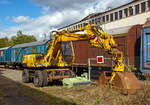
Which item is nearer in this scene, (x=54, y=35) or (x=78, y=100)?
(x=78, y=100)

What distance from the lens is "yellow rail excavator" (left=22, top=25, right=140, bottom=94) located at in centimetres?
713

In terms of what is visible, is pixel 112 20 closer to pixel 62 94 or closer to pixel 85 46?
pixel 85 46

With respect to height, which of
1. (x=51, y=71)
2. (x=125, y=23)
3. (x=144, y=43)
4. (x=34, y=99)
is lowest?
(x=34, y=99)

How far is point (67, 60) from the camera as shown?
35.2ft

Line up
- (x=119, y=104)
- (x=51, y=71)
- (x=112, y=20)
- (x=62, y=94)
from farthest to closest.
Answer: (x=112, y=20), (x=51, y=71), (x=62, y=94), (x=119, y=104)

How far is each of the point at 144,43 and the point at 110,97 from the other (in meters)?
5.18

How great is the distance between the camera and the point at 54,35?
10.1 m

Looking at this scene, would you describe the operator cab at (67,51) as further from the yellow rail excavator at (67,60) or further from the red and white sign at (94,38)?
the red and white sign at (94,38)

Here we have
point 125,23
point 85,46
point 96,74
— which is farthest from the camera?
point 125,23

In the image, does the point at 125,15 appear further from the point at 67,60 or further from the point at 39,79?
the point at 39,79

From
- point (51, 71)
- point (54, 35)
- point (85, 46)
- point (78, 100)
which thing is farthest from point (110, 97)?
point (85, 46)

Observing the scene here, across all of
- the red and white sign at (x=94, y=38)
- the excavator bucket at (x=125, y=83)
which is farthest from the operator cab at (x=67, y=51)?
the excavator bucket at (x=125, y=83)

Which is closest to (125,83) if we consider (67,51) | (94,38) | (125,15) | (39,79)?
(94,38)

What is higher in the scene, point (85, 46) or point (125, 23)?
point (125, 23)
